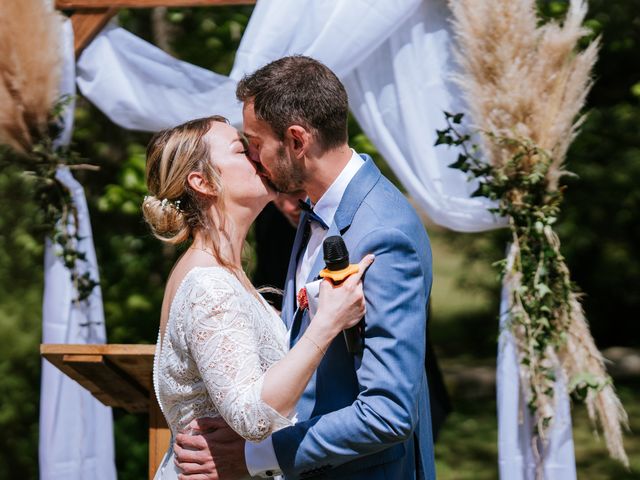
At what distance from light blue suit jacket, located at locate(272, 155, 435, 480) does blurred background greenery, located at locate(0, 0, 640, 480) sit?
8.93ft

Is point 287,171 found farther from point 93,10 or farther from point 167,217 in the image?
point 93,10

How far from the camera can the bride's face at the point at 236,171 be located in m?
2.65

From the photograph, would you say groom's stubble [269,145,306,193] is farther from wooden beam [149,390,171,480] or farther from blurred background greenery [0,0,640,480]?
blurred background greenery [0,0,640,480]

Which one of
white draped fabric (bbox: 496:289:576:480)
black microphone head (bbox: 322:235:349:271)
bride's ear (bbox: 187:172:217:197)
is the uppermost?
bride's ear (bbox: 187:172:217:197)

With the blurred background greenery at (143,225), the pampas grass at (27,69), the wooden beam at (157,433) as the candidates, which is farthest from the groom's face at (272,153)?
the blurred background greenery at (143,225)

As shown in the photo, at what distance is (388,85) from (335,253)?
92.6 inches

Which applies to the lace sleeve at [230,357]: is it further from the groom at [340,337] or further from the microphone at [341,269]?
the microphone at [341,269]

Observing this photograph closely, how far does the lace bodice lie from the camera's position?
7.39 ft

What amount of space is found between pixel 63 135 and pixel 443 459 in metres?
4.09

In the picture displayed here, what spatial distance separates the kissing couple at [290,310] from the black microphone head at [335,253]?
0.05 metres

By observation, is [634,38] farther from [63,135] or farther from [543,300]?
[63,135]

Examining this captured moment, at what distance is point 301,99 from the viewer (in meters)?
2.34

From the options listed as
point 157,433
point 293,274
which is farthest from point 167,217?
point 157,433

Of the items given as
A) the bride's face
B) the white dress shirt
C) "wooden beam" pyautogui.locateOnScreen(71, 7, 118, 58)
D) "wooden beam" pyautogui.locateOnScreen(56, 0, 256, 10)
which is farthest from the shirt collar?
"wooden beam" pyautogui.locateOnScreen(71, 7, 118, 58)
